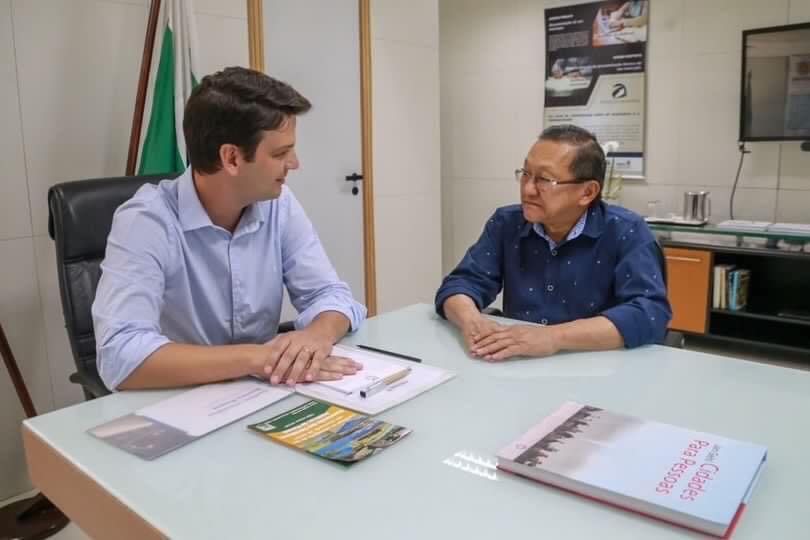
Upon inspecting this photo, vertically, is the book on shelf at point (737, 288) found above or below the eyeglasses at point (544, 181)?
below

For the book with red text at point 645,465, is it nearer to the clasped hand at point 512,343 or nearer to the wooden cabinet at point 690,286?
the clasped hand at point 512,343

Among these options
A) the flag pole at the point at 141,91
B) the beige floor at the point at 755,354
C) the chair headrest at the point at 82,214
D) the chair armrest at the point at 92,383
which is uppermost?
the flag pole at the point at 141,91

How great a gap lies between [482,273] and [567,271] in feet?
0.79

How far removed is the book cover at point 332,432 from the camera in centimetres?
104

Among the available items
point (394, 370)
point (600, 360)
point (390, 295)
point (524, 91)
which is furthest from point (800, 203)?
point (394, 370)

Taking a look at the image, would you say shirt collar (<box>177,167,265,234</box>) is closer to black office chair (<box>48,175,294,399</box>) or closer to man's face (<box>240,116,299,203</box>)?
man's face (<box>240,116,299,203</box>)

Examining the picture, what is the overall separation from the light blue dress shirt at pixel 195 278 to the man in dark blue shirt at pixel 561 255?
384 millimetres

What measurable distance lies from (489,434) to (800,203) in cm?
343

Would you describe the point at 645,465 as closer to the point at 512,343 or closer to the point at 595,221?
the point at 512,343

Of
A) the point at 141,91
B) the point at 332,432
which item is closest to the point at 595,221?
the point at 332,432

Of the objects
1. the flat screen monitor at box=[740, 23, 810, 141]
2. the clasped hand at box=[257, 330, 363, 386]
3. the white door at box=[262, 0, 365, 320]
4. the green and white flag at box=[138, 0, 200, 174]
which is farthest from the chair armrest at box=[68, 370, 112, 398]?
the flat screen monitor at box=[740, 23, 810, 141]

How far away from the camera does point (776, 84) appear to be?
3.64 m

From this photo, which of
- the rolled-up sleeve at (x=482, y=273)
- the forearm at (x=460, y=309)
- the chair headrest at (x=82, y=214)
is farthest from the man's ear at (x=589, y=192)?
the chair headrest at (x=82, y=214)

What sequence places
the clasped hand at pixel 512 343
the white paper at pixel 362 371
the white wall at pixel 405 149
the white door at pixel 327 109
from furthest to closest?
the white wall at pixel 405 149, the white door at pixel 327 109, the clasped hand at pixel 512 343, the white paper at pixel 362 371
